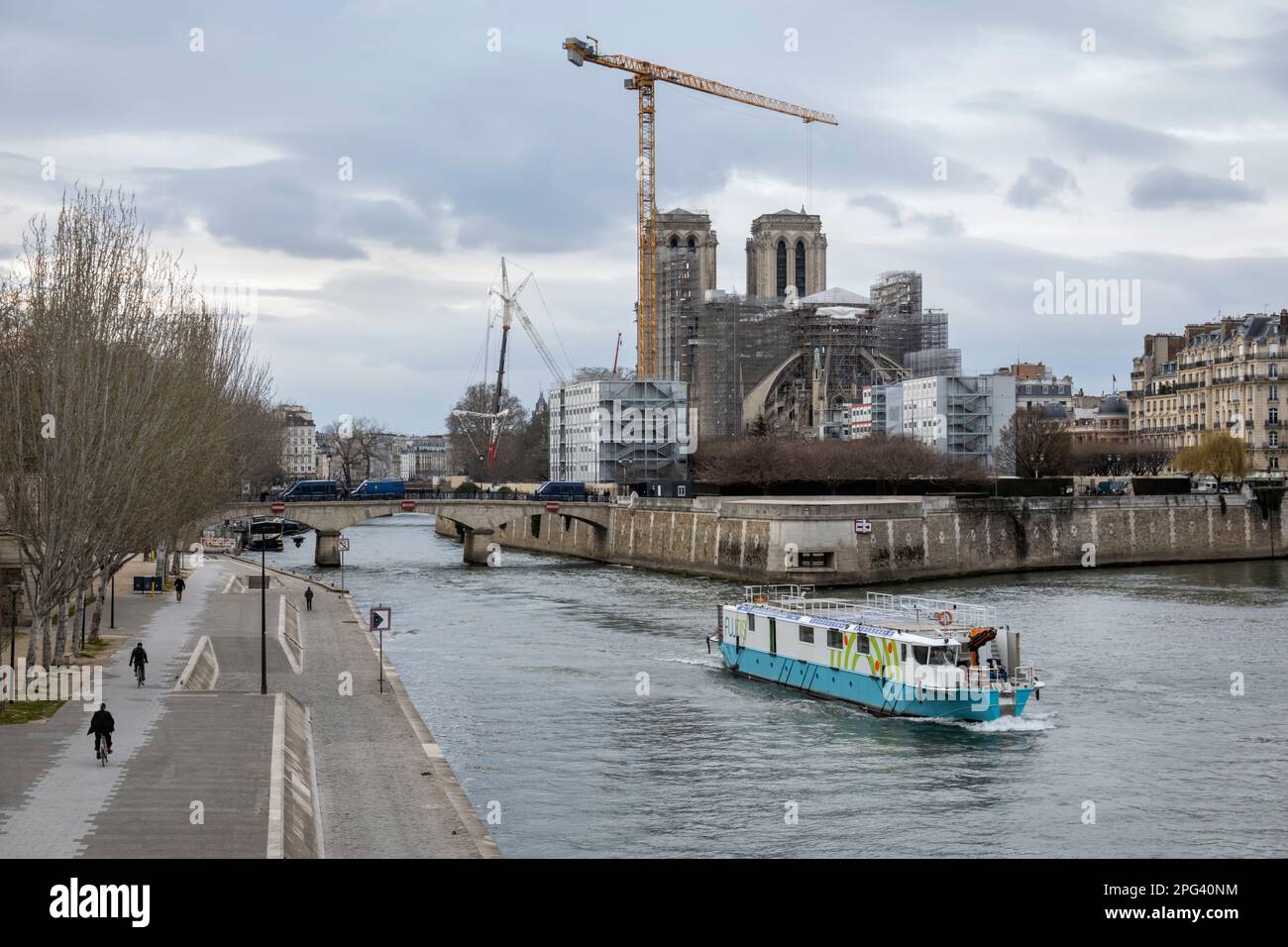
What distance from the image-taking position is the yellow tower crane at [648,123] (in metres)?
130

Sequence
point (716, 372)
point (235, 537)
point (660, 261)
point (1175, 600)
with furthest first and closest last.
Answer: point (660, 261), point (716, 372), point (235, 537), point (1175, 600)

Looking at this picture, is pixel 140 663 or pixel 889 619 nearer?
pixel 140 663

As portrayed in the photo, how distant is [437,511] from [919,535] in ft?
101

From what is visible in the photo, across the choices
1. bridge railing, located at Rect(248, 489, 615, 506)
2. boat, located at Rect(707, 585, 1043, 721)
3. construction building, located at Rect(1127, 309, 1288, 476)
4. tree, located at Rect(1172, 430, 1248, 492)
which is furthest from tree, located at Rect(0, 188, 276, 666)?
construction building, located at Rect(1127, 309, 1288, 476)

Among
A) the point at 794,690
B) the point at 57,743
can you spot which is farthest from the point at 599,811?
the point at 794,690

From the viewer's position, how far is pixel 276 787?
22.6 m

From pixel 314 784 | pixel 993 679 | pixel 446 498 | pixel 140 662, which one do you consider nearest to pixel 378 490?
pixel 446 498

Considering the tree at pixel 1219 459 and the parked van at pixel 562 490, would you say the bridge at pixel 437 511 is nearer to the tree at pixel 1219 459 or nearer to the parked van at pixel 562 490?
the parked van at pixel 562 490

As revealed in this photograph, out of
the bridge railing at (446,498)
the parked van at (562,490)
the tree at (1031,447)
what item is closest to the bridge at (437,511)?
the bridge railing at (446,498)

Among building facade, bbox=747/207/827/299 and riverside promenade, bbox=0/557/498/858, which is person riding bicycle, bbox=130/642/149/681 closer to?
riverside promenade, bbox=0/557/498/858

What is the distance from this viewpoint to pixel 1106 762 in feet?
99.8

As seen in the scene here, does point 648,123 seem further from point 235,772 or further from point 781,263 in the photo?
point 235,772
